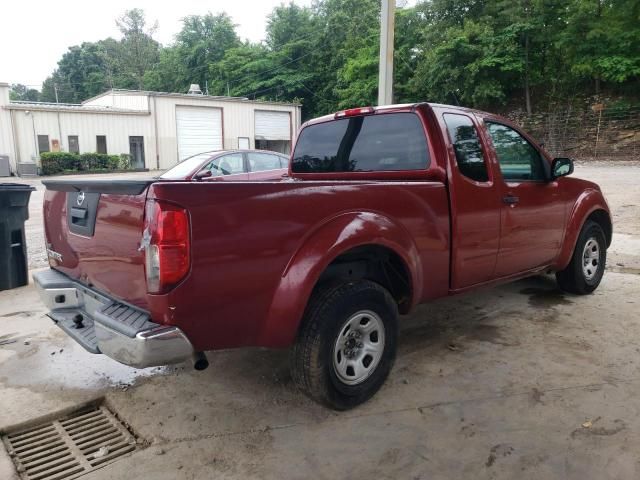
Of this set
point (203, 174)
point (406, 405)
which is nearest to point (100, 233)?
point (406, 405)

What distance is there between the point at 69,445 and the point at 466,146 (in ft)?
10.9

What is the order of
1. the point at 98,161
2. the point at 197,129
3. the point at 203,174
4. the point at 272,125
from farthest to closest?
1. the point at 272,125
2. the point at 197,129
3. the point at 98,161
4. the point at 203,174

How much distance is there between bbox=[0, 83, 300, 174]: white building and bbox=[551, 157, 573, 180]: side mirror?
27908 millimetres

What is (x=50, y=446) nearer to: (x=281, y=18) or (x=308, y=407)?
(x=308, y=407)

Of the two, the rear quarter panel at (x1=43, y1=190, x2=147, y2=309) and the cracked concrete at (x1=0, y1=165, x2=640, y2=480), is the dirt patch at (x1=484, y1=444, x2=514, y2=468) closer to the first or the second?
the cracked concrete at (x1=0, y1=165, x2=640, y2=480)

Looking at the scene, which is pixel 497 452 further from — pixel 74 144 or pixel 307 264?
pixel 74 144

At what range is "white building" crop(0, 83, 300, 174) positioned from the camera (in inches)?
1077

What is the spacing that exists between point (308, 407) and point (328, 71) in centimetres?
4487

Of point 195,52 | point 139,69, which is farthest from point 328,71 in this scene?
point 139,69

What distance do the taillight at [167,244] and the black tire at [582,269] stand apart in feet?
13.7

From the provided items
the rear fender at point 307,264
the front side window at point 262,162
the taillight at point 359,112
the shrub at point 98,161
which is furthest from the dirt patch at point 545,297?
the shrub at point 98,161

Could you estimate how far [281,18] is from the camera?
49.8 meters

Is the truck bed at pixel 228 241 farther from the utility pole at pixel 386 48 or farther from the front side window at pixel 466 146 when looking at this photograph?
the utility pole at pixel 386 48

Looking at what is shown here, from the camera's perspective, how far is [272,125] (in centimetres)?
3494
